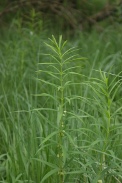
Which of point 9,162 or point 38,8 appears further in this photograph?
point 38,8

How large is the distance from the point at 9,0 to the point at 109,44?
1396 mm

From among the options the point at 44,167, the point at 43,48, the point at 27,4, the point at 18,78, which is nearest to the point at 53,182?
the point at 44,167

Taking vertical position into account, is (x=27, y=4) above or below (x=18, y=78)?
above

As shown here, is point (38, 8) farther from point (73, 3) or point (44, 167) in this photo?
point (44, 167)

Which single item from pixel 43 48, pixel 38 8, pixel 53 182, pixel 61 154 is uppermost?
pixel 38 8

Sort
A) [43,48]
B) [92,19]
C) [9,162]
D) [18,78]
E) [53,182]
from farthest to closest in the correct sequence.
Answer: [92,19], [43,48], [18,78], [9,162], [53,182]

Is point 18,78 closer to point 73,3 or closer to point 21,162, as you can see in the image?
point 21,162

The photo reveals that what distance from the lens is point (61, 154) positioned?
1804 mm

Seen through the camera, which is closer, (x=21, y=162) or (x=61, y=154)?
(x=61, y=154)

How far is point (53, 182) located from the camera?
201cm

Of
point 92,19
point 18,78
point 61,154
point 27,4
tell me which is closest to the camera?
point 61,154

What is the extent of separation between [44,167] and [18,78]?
129cm

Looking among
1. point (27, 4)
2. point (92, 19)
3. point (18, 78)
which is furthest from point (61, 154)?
point (92, 19)

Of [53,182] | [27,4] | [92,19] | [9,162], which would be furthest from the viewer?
[92,19]
